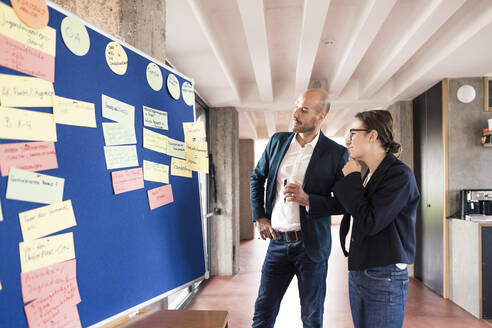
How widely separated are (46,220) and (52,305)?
21cm

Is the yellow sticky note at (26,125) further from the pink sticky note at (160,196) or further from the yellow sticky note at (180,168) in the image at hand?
the yellow sticky note at (180,168)

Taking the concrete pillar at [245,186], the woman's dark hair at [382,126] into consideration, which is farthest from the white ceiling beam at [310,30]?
the concrete pillar at [245,186]

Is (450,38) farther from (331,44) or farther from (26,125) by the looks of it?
(26,125)

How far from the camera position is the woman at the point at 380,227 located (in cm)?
128

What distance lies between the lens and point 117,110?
1078mm

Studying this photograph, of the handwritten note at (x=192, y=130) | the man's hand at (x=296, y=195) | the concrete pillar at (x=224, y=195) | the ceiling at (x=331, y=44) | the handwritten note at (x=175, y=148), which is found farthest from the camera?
the concrete pillar at (x=224, y=195)

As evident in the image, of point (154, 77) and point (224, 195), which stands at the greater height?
point (154, 77)

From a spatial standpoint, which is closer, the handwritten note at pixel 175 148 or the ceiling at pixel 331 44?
the handwritten note at pixel 175 148

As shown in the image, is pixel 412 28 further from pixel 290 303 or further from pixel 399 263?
pixel 290 303

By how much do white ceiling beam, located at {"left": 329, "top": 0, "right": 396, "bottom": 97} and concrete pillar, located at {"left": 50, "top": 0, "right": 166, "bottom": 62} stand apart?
158cm

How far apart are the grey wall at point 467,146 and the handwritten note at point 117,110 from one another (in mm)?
3986

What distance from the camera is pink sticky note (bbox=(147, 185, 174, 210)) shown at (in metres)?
1.21

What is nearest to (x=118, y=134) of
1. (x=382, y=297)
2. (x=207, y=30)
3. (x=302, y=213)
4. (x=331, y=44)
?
(x=302, y=213)

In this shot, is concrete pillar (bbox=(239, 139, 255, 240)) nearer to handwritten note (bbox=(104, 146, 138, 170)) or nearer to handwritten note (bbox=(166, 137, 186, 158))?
handwritten note (bbox=(166, 137, 186, 158))
